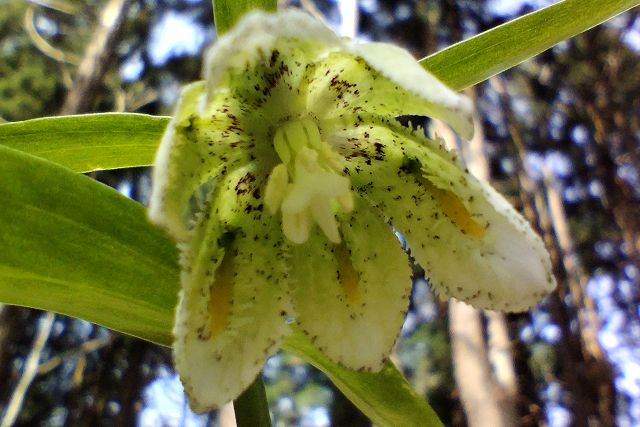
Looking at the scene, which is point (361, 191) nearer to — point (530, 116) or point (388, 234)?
point (388, 234)

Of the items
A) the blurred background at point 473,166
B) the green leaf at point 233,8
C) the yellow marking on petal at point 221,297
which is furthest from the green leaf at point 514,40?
the blurred background at point 473,166

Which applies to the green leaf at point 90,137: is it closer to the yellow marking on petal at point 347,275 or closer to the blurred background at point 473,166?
the yellow marking on petal at point 347,275

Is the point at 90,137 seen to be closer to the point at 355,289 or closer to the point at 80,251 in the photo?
the point at 80,251

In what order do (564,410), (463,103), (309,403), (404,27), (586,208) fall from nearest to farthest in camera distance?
(463,103)
(404,27)
(564,410)
(586,208)
(309,403)

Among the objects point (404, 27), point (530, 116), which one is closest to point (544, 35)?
point (404, 27)

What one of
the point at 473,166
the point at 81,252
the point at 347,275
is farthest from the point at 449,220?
the point at 473,166

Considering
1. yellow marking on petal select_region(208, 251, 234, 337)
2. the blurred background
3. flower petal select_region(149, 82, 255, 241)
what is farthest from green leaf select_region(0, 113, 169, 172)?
the blurred background

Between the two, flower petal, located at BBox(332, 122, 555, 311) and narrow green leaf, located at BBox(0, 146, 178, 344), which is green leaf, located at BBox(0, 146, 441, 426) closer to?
narrow green leaf, located at BBox(0, 146, 178, 344)
